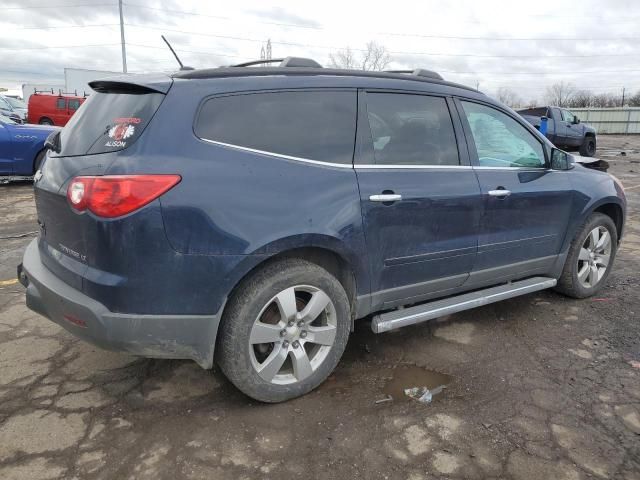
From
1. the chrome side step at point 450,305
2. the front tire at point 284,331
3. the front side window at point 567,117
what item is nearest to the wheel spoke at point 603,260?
the chrome side step at point 450,305

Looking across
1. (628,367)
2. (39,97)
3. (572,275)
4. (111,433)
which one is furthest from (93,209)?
(39,97)

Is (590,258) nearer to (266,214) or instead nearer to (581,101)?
(266,214)

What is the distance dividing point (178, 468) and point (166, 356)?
0.52 meters

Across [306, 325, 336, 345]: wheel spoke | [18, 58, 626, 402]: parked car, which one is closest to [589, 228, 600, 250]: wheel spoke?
[18, 58, 626, 402]: parked car

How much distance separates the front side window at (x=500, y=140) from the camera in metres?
3.62

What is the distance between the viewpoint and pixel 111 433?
2.60 metres

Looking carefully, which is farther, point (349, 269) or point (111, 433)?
point (349, 269)

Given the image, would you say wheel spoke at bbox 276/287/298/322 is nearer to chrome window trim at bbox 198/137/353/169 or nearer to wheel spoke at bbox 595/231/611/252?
chrome window trim at bbox 198/137/353/169

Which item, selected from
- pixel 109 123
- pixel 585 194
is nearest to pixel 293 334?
pixel 109 123

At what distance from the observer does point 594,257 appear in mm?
4578

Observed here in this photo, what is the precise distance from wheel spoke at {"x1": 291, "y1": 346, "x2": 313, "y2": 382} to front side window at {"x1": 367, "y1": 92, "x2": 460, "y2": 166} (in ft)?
3.89

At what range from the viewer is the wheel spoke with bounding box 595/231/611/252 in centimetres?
458

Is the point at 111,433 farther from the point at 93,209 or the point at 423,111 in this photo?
the point at 423,111

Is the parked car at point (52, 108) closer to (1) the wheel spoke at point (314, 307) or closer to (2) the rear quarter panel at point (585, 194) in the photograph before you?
(2) the rear quarter panel at point (585, 194)
